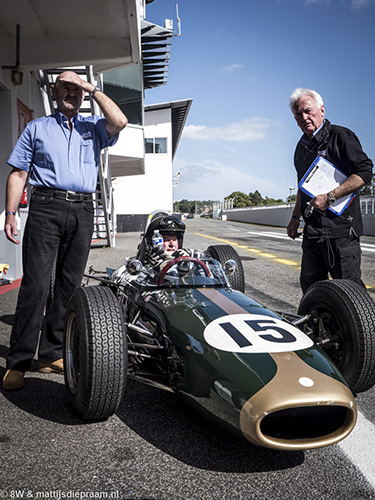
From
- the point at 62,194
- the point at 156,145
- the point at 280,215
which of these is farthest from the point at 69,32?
the point at 280,215

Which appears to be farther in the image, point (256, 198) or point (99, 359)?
point (256, 198)

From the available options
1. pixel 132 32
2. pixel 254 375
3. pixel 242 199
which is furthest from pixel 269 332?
pixel 242 199

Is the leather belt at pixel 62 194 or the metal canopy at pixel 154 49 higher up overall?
the metal canopy at pixel 154 49

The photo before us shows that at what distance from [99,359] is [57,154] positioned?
1629 mm

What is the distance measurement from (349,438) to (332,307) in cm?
85

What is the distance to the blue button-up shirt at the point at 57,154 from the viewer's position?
137 inches

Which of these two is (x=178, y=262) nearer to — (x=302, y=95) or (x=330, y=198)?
(x=330, y=198)

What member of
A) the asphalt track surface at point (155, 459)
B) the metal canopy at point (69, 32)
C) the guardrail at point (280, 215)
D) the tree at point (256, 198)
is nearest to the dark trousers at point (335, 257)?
the asphalt track surface at point (155, 459)

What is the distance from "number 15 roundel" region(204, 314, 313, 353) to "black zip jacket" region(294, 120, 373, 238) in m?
1.25

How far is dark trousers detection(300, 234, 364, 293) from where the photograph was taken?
12.3ft

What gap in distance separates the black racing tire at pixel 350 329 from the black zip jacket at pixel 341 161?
67 centimetres

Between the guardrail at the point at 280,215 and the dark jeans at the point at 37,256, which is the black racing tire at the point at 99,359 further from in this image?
the guardrail at the point at 280,215

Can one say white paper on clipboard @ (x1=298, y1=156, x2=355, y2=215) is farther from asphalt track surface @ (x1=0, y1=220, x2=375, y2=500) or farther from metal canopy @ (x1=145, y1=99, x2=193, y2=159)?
metal canopy @ (x1=145, y1=99, x2=193, y2=159)

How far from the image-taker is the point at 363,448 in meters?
2.46
